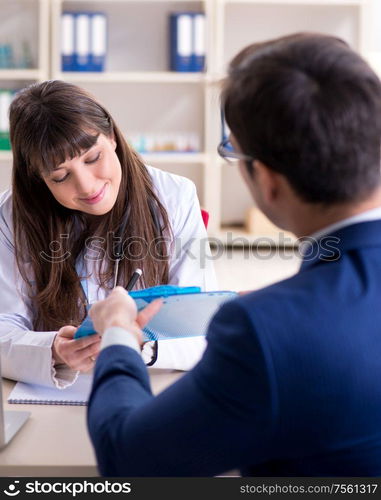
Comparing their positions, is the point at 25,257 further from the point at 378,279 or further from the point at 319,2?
the point at 319,2

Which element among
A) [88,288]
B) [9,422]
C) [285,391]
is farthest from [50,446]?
[88,288]

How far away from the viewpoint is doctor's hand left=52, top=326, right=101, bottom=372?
4.48 feet

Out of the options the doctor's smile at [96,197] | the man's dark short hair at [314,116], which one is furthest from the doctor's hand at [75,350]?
the man's dark short hair at [314,116]

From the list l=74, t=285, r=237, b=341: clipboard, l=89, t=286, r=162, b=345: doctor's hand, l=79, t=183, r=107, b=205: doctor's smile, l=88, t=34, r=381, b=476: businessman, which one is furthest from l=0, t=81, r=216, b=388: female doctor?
l=88, t=34, r=381, b=476: businessman

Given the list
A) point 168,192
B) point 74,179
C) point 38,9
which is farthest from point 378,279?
point 38,9

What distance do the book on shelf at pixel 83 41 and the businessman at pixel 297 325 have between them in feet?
12.9

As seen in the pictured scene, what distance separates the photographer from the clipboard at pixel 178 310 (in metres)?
1.16

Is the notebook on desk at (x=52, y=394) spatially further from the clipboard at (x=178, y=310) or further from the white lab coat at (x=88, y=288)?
the clipboard at (x=178, y=310)

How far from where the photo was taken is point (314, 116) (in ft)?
2.70

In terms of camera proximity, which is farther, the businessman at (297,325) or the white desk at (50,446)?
the white desk at (50,446)

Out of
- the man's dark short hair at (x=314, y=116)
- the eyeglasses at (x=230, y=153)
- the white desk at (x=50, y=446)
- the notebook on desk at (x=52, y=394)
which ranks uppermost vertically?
the man's dark short hair at (x=314, y=116)

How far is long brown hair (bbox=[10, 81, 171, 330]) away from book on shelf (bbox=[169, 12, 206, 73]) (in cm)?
310

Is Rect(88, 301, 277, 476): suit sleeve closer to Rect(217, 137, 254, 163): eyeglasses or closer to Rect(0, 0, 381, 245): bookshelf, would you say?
Rect(217, 137, 254, 163): eyeglasses

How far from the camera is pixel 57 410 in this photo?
1.31 metres
